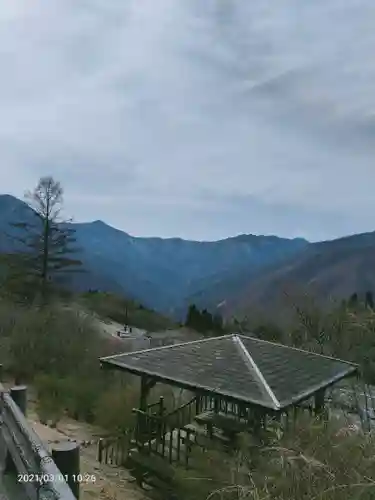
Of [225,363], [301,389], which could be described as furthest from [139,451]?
[301,389]

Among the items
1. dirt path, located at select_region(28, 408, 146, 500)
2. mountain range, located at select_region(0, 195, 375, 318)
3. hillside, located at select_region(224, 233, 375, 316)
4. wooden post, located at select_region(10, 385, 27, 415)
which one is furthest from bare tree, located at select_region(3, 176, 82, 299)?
hillside, located at select_region(224, 233, 375, 316)

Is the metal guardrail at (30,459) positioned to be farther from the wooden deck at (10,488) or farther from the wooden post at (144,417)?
the wooden post at (144,417)

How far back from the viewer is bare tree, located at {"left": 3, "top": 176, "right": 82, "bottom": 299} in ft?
60.9

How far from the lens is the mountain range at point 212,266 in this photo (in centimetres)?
5438

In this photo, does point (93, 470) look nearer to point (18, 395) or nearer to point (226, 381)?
point (226, 381)

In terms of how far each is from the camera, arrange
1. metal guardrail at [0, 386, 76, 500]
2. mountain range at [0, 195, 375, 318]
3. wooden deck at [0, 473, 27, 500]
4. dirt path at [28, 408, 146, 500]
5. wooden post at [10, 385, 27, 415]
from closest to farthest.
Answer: metal guardrail at [0, 386, 76, 500] → wooden deck at [0, 473, 27, 500] → wooden post at [10, 385, 27, 415] → dirt path at [28, 408, 146, 500] → mountain range at [0, 195, 375, 318]

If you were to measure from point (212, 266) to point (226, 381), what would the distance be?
116 m

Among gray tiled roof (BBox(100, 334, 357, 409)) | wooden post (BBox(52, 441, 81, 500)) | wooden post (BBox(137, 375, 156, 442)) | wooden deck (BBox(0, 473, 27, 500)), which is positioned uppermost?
wooden post (BBox(52, 441, 81, 500))

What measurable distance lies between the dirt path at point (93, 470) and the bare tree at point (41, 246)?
8904 mm

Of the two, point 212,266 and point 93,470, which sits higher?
point 212,266

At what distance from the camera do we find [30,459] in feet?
7.81

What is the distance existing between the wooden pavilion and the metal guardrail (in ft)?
13.3
